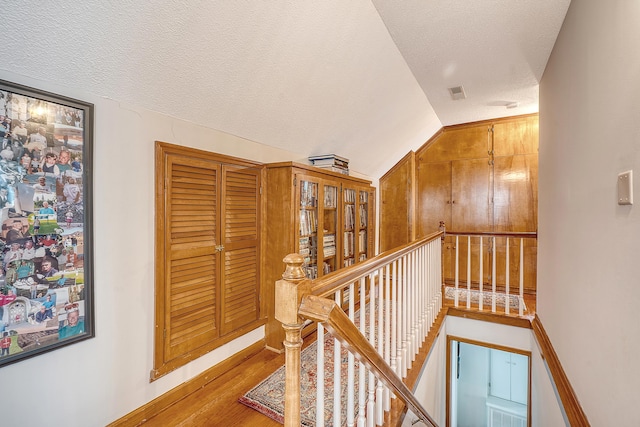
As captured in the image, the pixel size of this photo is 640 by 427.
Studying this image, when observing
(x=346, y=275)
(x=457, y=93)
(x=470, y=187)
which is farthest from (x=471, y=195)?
(x=346, y=275)

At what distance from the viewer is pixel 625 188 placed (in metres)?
1.05

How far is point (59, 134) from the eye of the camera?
4.49ft

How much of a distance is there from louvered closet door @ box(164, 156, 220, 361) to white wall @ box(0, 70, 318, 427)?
0.39 ft

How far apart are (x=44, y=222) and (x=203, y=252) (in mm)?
894

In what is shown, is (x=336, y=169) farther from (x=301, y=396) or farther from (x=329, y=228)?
(x=301, y=396)

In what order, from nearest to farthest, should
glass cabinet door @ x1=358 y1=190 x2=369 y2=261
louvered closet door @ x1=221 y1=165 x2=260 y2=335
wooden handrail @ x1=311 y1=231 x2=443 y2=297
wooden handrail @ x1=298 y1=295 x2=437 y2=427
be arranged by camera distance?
wooden handrail @ x1=298 y1=295 x2=437 y2=427, wooden handrail @ x1=311 y1=231 x2=443 y2=297, louvered closet door @ x1=221 y1=165 x2=260 y2=335, glass cabinet door @ x1=358 y1=190 x2=369 y2=261

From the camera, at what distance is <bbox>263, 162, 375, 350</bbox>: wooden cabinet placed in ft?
8.32

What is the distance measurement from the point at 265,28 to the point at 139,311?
186 cm

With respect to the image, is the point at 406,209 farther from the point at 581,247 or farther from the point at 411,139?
the point at 581,247

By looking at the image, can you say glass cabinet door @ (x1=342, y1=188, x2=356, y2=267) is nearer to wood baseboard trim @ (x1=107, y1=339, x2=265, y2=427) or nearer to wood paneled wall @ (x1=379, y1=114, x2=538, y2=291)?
wood paneled wall @ (x1=379, y1=114, x2=538, y2=291)

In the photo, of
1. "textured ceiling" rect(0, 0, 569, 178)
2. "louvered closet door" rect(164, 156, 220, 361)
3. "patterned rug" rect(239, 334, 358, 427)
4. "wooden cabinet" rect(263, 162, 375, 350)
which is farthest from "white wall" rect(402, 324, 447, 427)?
"textured ceiling" rect(0, 0, 569, 178)

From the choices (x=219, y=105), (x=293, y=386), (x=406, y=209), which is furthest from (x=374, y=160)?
(x=293, y=386)

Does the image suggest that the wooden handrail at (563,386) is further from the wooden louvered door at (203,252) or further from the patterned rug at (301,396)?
the wooden louvered door at (203,252)

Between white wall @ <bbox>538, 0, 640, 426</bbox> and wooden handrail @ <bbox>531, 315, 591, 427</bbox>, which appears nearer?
white wall @ <bbox>538, 0, 640, 426</bbox>
